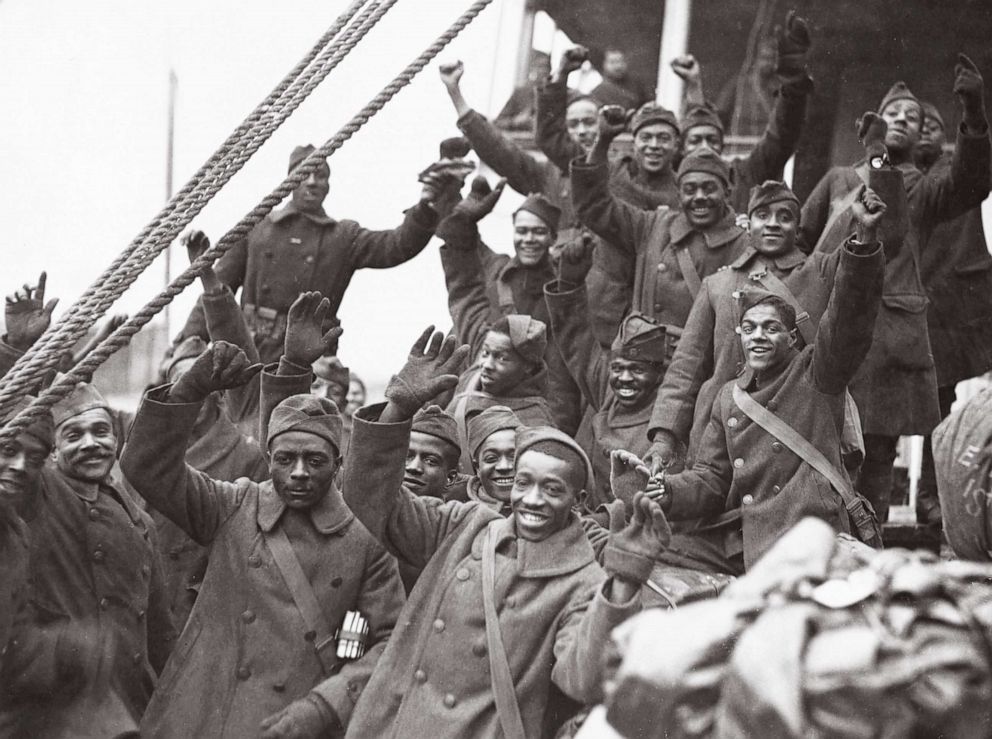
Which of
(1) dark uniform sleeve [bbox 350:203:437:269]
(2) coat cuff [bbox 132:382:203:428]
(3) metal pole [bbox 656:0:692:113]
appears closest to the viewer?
(2) coat cuff [bbox 132:382:203:428]

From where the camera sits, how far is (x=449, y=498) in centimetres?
568

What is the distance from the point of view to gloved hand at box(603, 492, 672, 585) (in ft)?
11.7

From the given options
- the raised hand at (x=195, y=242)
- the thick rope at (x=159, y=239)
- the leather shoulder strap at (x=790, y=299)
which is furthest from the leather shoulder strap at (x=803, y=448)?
the raised hand at (x=195, y=242)

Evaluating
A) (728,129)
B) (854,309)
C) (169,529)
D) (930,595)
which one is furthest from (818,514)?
(728,129)

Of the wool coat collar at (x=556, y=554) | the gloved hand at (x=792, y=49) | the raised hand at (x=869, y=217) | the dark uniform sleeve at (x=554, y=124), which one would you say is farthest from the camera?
the dark uniform sleeve at (x=554, y=124)

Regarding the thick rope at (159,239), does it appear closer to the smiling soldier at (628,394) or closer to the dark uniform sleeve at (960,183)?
the smiling soldier at (628,394)

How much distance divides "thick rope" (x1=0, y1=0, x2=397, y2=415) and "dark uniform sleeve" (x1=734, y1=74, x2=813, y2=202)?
3.93 m

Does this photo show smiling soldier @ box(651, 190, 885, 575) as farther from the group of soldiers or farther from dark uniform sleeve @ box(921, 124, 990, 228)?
dark uniform sleeve @ box(921, 124, 990, 228)

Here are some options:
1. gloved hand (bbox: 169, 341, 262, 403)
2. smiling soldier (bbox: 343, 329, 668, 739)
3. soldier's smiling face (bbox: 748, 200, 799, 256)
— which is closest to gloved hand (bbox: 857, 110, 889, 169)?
soldier's smiling face (bbox: 748, 200, 799, 256)

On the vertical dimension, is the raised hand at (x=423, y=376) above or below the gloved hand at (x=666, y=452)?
above

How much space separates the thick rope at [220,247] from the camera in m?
3.81

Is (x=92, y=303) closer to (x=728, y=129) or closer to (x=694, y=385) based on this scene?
(x=694, y=385)

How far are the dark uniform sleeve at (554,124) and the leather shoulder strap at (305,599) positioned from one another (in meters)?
3.49

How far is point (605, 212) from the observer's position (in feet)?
23.2
